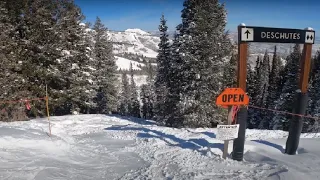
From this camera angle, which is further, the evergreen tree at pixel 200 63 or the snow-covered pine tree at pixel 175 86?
the snow-covered pine tree at pixel 175 86

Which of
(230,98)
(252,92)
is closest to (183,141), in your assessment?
(230,98)

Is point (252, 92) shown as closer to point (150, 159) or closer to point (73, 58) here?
point (73, 58)

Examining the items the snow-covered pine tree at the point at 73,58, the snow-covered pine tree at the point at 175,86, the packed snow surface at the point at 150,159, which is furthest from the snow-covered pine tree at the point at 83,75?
the packed snow surface at the point at 150,159

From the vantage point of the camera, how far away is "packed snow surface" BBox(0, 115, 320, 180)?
6938 mm

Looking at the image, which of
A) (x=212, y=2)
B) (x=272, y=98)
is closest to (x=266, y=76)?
(x=272, y=98)

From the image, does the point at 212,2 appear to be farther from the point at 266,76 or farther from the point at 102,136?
the point at 266,76

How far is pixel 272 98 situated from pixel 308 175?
4254 centimetres

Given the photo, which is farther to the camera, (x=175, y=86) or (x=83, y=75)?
(x=83, y=75)

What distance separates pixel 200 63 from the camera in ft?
67.2

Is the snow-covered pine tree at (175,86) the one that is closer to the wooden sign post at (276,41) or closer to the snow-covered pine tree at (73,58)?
the snow-covered pine tree at (73,58)

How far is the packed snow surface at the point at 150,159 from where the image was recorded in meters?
6.94

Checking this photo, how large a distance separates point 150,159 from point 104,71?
28406mm

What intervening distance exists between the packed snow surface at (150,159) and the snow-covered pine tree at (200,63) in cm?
912

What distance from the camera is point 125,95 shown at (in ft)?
247
